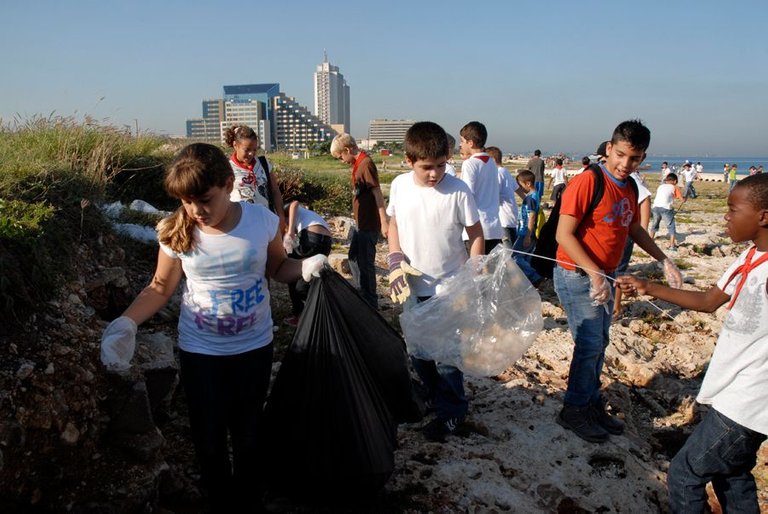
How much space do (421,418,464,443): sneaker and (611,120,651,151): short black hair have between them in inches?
65.0

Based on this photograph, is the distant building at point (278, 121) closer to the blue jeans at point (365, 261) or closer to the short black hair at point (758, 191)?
the blue jeans at point (365, 261)

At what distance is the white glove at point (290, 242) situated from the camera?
13.8 ft

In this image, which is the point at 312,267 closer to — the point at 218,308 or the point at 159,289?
the point at 218,308

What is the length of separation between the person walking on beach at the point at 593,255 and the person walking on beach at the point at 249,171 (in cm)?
204

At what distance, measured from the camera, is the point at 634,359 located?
4.36 metres

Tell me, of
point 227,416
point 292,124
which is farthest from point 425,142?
point 292,124

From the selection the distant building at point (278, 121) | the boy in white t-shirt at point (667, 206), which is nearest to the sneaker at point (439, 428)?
the boy in white t-shirt at point (667, 206)

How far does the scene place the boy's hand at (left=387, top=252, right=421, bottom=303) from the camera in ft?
8.98

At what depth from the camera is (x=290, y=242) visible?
4.21m

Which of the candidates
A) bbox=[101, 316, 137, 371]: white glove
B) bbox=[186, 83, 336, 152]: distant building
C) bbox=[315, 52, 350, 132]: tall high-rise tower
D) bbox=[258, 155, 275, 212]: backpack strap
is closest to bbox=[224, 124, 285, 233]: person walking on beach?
bbox=[258, 155, 275, 212]: backpack strap

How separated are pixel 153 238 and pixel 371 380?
3.62 m

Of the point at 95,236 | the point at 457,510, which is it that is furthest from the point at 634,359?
the point at 95,236

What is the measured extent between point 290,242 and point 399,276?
64.6 inches

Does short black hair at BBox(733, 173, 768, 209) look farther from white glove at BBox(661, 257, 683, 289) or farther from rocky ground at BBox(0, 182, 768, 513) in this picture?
rocky ground at BBox(0, 182, 768, 513)
